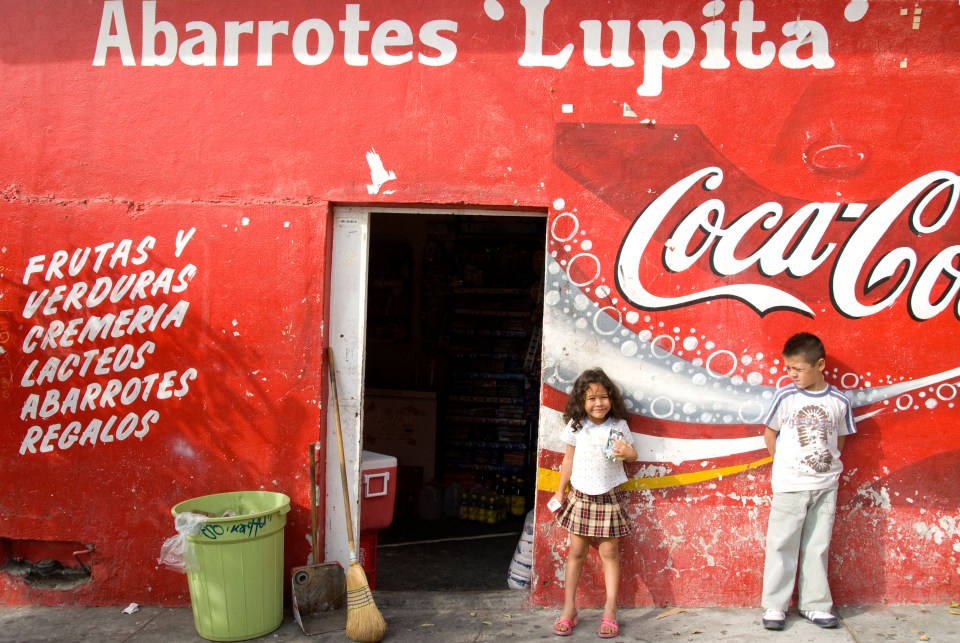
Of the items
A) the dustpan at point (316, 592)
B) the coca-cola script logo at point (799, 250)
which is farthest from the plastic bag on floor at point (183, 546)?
the coca-cola script logo at point (799, 250)

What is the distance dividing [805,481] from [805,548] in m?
0.43

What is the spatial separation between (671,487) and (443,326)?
4095mm

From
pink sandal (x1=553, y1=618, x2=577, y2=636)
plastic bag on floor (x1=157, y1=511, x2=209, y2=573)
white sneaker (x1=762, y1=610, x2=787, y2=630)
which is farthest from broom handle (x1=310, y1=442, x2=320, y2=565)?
white sneaker (x1=762, y1=610, x2=787, y2=630)

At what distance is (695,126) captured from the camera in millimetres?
4980

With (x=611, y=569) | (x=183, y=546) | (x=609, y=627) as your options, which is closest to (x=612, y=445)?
(x=611, y=569)

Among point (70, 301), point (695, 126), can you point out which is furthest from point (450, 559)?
point (695, 126)

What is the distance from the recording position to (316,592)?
4961mm

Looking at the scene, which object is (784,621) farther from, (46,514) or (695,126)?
(46,514)

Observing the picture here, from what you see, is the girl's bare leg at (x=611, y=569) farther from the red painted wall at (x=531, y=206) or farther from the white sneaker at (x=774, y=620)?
the white sneaker at (x=774, y=620)

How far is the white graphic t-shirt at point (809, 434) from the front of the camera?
4.73 m

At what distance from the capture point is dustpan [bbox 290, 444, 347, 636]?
4.85 m

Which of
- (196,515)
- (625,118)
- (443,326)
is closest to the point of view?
(196,515)

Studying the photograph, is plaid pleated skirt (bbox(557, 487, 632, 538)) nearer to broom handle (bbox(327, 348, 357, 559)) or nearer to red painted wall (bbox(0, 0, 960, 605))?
red painted wall (bbox(0, 0, 960, 605))

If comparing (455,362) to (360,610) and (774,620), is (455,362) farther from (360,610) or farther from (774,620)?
(774,620)
